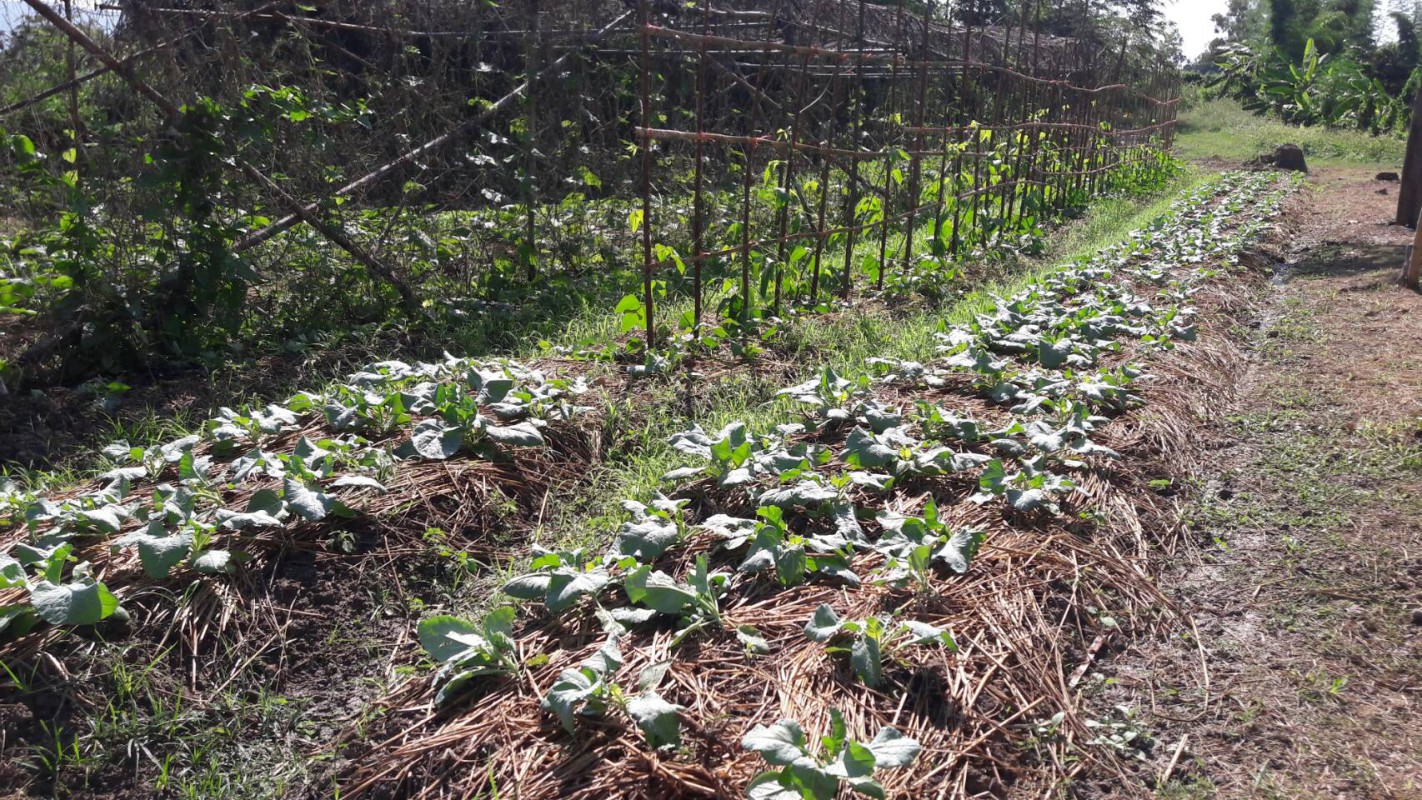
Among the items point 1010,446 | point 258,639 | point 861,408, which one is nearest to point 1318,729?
point 1010,446

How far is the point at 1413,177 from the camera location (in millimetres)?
9633

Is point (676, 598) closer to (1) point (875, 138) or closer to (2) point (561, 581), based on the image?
(2) point (561, 581)

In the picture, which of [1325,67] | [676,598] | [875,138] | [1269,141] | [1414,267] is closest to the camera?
[676,598]

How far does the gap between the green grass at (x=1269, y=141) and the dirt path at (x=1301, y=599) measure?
56.2 ft

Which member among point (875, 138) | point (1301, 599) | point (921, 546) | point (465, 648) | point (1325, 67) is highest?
point (1325, 67)

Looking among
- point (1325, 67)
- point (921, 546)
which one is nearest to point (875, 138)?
point (921, 546)

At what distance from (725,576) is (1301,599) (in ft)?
5.46

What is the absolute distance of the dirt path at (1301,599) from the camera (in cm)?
194

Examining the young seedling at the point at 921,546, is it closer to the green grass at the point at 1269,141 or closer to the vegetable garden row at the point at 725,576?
the vegetable garden row at the point at 725,576

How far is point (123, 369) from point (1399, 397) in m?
6.09

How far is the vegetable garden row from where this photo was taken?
1866mm

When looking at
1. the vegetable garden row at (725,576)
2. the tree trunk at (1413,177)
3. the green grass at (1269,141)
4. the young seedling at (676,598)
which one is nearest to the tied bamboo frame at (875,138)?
the vegetable garden row at (725,576)

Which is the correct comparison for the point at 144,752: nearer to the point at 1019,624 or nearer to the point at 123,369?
the point at 1019,624

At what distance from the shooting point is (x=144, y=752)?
2076mm
